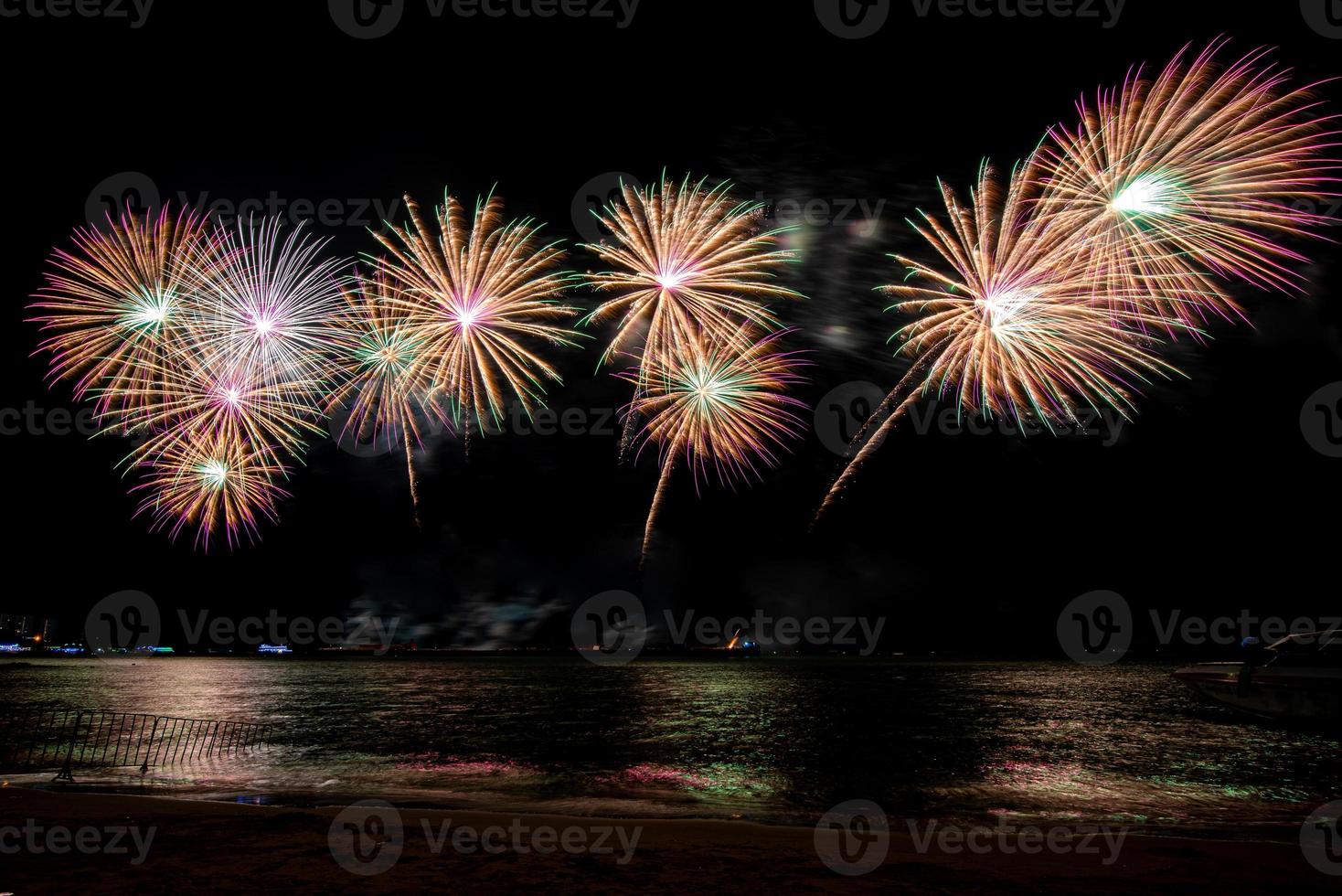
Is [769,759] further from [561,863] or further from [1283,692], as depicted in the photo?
[1283,692]

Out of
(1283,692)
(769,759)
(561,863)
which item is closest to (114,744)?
(769,759)

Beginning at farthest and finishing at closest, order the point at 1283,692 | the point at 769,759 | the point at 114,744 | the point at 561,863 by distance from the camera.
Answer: the point at 1283,692
the point at 114,744
the point at 769,759
the point at 561,863

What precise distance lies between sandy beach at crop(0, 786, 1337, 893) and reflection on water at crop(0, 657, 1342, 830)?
4490 millimetres

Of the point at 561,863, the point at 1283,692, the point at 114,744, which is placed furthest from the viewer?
the point at 1283,692

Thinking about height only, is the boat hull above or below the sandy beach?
below

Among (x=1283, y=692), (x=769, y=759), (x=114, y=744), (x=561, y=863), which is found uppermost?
(x=561, y=863)

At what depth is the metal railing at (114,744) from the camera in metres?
20.9

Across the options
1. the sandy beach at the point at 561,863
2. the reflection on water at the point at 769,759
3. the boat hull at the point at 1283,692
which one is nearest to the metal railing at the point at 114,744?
the reflection on water at the point at 769,759

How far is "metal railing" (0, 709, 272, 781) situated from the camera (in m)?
20.9

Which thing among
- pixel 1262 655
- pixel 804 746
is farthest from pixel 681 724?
pixel 1262 655

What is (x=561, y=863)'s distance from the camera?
32.1 ft

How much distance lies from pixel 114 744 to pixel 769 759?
888 inches

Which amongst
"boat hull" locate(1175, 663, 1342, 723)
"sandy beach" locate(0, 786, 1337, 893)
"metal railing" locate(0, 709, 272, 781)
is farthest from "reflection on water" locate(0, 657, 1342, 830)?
"sandy beach" locate(0, 786, 1337, 893)

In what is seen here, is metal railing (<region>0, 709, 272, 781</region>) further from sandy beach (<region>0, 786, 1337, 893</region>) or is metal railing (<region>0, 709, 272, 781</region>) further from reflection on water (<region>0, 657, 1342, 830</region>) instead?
sandy beach (<region>0, 786, 1337, 893</region>)
